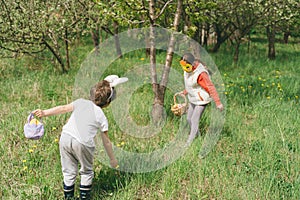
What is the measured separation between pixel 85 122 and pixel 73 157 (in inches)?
13.2

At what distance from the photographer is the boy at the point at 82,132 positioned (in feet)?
9.38

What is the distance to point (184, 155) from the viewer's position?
3.86 m

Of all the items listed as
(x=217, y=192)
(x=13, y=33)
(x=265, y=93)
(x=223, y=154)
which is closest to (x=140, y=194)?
(x=217, y=192)

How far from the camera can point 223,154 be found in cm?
404

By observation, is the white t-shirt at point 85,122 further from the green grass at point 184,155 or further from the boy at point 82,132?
the green grass at point 184,155

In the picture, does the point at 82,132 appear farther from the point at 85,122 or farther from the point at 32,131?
the point at 32,131

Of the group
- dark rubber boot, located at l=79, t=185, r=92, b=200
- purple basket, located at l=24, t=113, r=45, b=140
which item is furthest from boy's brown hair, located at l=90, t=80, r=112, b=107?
dark rubber boot, located at l=79, t=185, r=92, b=200

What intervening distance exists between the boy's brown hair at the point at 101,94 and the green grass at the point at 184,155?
0.79m

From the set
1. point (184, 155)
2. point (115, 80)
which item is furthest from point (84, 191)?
point (184, 155)

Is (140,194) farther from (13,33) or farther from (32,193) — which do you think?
(13,33)

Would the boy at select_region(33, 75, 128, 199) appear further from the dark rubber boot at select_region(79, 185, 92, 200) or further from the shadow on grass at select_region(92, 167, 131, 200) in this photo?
the shadow on grass at select_region(92, 167, 131, 200)

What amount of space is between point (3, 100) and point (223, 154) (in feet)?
13.0

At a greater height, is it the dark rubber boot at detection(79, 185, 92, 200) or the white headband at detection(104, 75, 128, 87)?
the white headband at detection(104, 75, 128, 87)

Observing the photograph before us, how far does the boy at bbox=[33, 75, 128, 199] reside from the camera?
9.38ft
